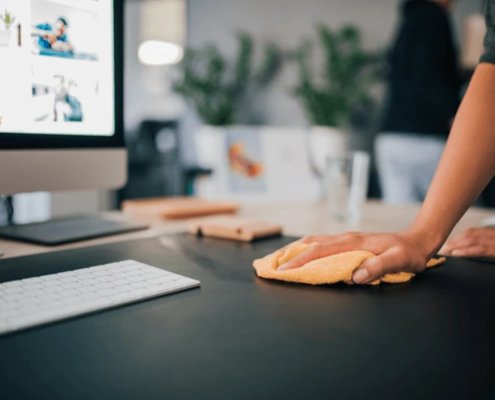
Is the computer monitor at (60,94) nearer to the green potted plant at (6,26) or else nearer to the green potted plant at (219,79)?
the green potted plant at (6,26)

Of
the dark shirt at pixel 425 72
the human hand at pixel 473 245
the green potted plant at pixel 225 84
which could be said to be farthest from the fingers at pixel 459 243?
the green potted plant at pixel 225 84

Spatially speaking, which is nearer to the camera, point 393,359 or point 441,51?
point 393,359

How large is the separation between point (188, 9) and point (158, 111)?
3.58ft

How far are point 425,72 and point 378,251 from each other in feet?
6.18

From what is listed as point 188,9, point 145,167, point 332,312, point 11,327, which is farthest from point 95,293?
point 188,9

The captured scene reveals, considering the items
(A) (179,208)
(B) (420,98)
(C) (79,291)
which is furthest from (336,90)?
(C) (79,291)

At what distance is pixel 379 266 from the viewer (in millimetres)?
609

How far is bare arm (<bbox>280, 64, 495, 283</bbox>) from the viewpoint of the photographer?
64cm

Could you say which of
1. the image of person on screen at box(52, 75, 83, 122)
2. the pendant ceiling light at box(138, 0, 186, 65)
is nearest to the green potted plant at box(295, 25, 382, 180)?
the pendant ceiling light at box(138, 0, 186, 65)

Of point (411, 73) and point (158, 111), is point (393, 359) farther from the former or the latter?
point (158, 111)

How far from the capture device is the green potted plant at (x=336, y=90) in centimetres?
314

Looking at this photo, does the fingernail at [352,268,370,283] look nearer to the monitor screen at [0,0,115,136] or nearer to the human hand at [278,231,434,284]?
the human hand at [278,231,434,284]

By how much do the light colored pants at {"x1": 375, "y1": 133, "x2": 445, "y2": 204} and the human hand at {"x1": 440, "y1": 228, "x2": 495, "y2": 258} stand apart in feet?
4.81

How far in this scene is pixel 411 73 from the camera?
7.70ft
